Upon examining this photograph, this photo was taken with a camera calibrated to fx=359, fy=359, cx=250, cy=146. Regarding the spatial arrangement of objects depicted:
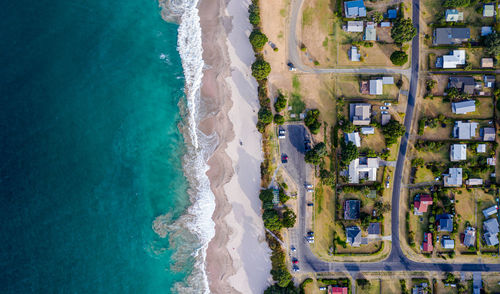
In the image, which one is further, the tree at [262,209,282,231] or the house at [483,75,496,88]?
the house at [483,75,496,88]

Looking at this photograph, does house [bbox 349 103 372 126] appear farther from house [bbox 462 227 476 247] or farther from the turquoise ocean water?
the turquoise ocean water

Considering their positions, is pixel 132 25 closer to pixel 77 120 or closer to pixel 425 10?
pixel 77 120

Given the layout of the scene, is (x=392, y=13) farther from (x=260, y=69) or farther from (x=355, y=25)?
(x=260, y=69)

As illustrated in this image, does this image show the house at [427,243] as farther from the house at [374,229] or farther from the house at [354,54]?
the house at [354,54]

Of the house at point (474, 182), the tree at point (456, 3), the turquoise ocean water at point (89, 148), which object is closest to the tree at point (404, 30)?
the tree at point (456, 3)

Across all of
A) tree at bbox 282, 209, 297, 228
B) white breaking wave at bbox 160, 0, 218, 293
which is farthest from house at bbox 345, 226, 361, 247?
white breaking wave at bbox 160, 0, 218, 293

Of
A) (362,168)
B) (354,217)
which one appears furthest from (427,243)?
(362,168)
